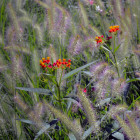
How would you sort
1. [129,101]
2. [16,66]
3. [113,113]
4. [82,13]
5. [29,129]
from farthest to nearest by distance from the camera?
[82,13], [129,101], [29,129], [16,66], [113,113]

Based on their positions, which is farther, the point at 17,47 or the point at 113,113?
the point at 17,47

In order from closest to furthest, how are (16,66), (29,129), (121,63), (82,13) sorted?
(16,66) < (29,129) < (121,63) < (82,13)

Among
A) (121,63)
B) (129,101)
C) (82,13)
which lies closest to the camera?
(121,63)

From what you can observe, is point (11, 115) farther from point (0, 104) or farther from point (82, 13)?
point (82, 13)

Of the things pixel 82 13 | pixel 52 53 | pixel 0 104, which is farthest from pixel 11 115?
pixel 82 13

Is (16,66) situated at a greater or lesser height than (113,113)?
greater

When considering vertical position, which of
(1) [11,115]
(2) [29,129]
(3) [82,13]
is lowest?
(2) [29,129]

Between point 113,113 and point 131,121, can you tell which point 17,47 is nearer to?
point 113,113

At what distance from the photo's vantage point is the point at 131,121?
1091mm

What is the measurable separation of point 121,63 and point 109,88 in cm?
28

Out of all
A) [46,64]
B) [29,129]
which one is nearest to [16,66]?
[46,64]

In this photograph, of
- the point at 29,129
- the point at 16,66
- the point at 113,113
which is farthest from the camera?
the point at 29,129

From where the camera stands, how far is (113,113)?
121 centimetres

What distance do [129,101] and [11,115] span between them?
861 mm
